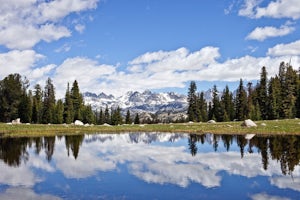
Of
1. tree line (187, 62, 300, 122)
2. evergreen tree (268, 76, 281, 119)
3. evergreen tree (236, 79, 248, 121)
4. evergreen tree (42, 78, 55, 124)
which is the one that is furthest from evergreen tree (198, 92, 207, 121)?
evergreen tree (42, 78, 55, 124)

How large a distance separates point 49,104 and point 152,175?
9416cm

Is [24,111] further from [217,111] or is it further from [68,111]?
[217,111]

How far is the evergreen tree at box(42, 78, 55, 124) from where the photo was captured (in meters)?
107

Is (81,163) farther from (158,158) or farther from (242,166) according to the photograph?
(242,166)

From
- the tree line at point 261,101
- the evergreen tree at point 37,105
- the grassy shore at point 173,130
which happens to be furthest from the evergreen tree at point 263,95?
the evergreen tree at point 37,105

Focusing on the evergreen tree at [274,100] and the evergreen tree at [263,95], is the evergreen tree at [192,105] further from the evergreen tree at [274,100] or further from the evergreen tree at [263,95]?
the evergreen tree at [274,100]

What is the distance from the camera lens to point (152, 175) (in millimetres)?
21906

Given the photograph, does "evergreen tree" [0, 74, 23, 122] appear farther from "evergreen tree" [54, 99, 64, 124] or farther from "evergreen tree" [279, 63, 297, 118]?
"evergreen tree" [279, 63, 297, 118]

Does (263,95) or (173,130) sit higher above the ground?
(263,95)

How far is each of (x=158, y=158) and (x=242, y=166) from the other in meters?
7.69

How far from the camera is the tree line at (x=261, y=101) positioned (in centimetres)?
9595

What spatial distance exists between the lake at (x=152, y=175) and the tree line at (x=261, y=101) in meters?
67.7

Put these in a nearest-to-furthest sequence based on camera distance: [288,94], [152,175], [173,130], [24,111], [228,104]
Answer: [152,175] → [173,130] → [288,94] → [24,111] → [228,104]

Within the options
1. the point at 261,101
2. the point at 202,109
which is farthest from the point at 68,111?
the point at 261,101
